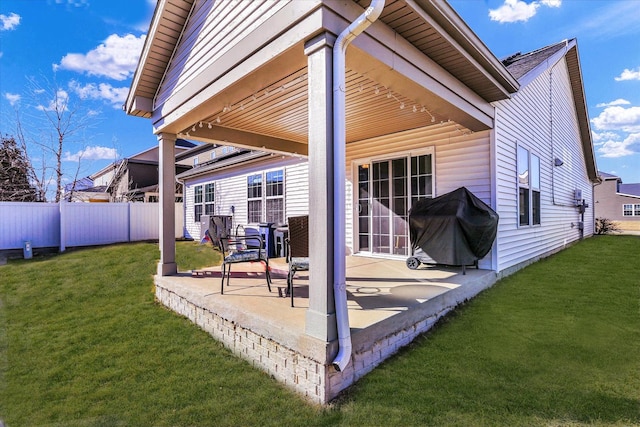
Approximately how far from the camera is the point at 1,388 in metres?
2.85

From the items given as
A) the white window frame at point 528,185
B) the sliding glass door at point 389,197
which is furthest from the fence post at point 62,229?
the white window frame at point 528,185

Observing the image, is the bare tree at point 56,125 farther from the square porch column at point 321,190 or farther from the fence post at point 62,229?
the square porch column at point 321,190

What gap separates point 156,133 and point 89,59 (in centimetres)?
986

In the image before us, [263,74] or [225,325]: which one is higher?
[263,74]

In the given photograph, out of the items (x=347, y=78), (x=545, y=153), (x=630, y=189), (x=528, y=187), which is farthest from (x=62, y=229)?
(x=630, y=189)

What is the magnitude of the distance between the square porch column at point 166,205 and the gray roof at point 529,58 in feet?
22.3

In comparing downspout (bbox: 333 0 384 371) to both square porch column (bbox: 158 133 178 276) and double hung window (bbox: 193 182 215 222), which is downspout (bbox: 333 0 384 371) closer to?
square porch column (bbox: 158 133 178 276)

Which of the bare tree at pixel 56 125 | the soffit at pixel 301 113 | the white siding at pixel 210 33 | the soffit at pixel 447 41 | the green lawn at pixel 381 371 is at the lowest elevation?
the green lawn at pixel 381 371

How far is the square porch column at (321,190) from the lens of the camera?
2.38 m

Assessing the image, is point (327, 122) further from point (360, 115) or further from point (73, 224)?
point (73, 224)

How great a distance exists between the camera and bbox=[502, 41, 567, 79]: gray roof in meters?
6.80

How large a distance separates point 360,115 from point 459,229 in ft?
7.50

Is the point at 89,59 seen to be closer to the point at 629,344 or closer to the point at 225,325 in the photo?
the point at 225,325

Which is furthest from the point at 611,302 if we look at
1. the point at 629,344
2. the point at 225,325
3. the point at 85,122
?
the point at 85,122
